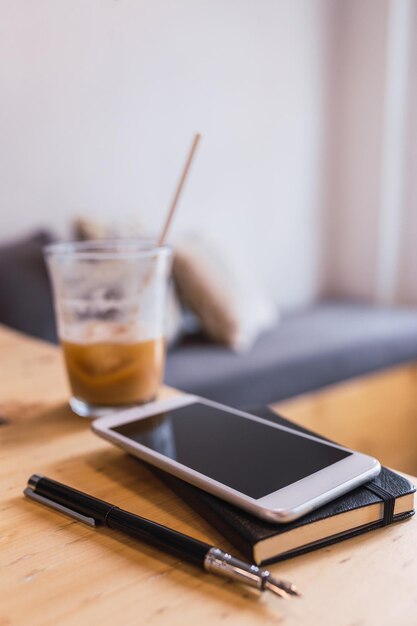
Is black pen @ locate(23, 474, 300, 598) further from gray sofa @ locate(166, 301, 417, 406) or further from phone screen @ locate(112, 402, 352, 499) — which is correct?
gray sofa @ locate(166, 301, 417, 406)

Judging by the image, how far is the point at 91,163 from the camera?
207 centimetres

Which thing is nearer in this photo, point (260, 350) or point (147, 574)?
point (147, 574)

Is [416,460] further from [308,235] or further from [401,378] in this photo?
[308,235]

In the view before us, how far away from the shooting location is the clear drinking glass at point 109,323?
0.71 m

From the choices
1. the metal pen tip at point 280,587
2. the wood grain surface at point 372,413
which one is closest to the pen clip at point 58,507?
the metal pen tip at point 280,587

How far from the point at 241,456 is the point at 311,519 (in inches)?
4.0

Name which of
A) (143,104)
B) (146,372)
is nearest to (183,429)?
(146,372)

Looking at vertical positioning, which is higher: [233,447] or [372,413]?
[233,447]

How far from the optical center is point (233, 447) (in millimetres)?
546

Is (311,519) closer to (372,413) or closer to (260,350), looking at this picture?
(260,350)

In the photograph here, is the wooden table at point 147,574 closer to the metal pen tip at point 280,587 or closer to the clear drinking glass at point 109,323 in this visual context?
the metal pen tip at point 280,587

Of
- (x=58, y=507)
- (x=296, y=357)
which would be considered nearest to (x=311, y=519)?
(x=58, y=507)

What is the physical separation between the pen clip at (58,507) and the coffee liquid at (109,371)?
0.19m

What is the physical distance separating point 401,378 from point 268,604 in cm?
195
